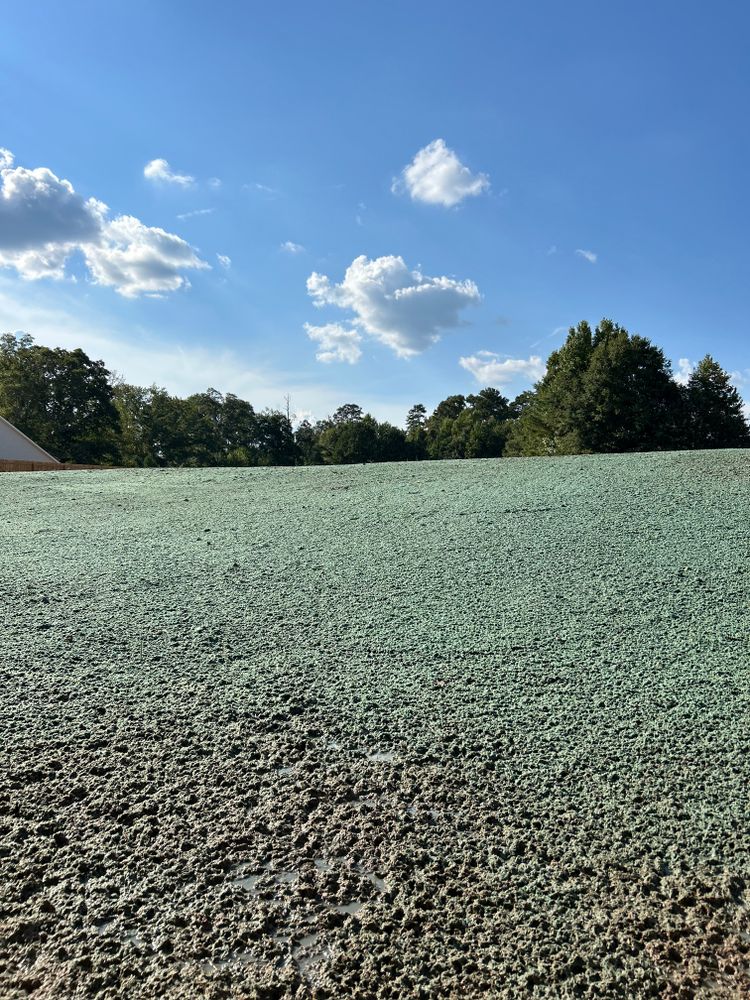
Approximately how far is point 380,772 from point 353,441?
121 feet

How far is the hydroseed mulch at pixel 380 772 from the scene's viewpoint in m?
0.98

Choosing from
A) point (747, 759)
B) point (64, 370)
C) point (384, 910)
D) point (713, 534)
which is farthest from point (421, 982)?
point (64, 370)

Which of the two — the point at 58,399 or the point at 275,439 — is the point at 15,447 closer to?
the point at 58,399

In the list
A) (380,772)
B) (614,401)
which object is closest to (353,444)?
(614,401)

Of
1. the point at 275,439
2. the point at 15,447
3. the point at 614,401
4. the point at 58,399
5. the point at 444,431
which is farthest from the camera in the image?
the point at 444,431

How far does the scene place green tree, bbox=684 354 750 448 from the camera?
21.0m

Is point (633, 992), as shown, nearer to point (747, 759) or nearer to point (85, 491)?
point (747, 759)

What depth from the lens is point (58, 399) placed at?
25.1 m

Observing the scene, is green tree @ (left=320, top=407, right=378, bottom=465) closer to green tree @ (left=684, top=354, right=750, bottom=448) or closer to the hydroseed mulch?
green tree @ (left=684, top=354, right=750, bottom=448)

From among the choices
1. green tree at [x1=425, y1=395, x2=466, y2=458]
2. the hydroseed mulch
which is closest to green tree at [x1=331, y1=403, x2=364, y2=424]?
green tree at [x1=425, y1=395, x2=466, y2=458]

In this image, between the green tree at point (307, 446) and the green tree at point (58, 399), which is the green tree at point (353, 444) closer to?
the green tree at point (307, 446)

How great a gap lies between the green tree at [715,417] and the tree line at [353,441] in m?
0.04

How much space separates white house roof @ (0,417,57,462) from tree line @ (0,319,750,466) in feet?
41.1

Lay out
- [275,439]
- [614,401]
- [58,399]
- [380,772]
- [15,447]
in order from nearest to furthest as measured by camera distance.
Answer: [380,772], [15,447], [614,401], [58,399], [275,439]
